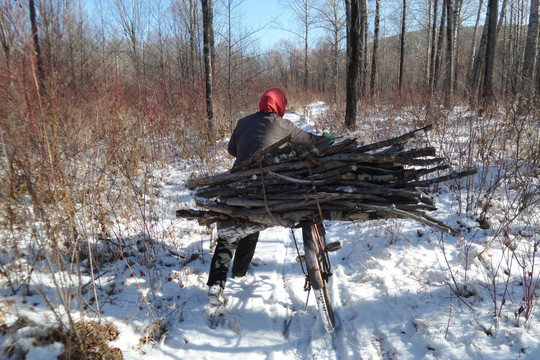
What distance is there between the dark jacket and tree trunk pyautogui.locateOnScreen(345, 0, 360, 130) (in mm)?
5899

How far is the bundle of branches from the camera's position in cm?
190

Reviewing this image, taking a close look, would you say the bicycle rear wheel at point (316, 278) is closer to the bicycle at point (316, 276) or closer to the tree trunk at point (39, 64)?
the bicycle at point (316, 276)

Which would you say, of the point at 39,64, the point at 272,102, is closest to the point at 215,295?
the point at 272,102

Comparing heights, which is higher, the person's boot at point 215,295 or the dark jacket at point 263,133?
the dark jacket at point 263,133

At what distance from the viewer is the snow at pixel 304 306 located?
6.69 feet

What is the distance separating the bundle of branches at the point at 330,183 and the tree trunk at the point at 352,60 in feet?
21.1

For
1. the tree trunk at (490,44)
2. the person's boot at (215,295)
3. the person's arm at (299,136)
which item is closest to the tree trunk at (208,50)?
the person's arm at (299,136)

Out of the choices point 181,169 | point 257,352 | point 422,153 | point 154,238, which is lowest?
point 257,352

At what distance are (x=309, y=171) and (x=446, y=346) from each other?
1589mm

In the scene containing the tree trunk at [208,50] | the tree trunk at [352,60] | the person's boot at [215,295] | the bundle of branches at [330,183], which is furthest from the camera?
the tree trunk at [208,50]

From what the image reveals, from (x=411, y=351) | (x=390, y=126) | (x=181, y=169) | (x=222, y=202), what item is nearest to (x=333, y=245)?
(x=411, y=351)

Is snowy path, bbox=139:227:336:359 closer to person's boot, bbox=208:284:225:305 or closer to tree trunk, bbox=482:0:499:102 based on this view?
person's boot, bbox=208:284:225:305

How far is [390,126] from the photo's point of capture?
7457mm

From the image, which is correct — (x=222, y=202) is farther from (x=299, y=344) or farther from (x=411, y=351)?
(x=411, y=351)
